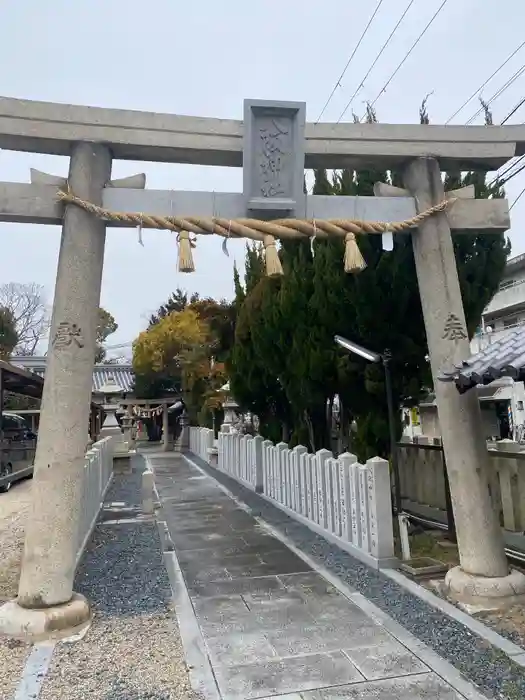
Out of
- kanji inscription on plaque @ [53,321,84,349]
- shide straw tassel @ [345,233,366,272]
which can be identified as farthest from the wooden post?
kanji inscription on plaque @ [53,321,84,349]

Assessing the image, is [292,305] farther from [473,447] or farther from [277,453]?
[473,447]

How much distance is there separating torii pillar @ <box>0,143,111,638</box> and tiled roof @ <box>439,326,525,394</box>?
3134 mm

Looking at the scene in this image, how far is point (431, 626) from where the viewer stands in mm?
4359

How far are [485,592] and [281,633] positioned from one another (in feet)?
6.02

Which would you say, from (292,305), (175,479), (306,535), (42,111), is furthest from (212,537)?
(175,479)

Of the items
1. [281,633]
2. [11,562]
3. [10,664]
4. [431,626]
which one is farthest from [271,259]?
[11,562]

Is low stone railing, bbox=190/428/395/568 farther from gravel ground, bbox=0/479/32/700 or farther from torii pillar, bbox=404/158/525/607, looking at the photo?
gravel ground, bbox=0/479/32/700

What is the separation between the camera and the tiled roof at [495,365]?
148 inches

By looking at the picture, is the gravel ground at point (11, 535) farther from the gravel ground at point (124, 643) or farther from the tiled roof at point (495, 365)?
the tiled roof at point (495, 365)

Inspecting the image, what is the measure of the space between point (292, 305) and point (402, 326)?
2.09 m

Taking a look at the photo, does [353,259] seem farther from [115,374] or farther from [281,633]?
[115,374]

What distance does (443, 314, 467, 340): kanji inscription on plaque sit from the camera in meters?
5.40

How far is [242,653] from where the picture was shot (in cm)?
400

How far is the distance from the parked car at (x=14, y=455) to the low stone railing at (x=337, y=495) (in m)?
7.04
